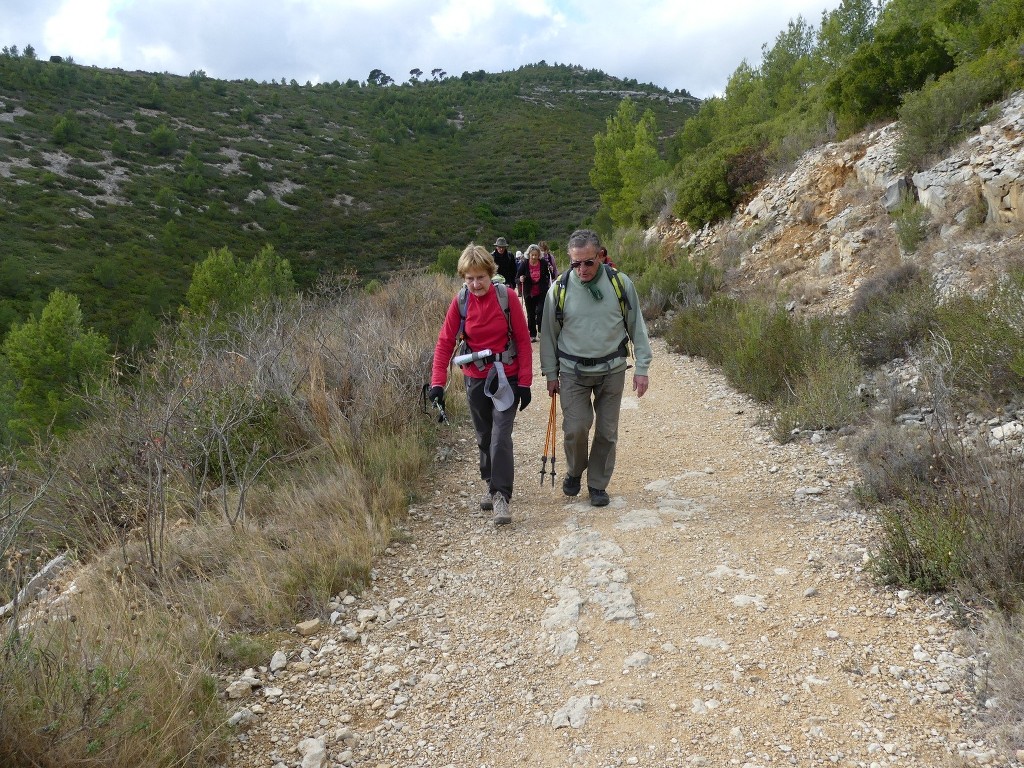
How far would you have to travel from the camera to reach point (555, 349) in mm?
4258

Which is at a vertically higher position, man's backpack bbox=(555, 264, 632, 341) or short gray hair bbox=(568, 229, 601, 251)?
short gray hair bbox=(568, 229, 601, 251)

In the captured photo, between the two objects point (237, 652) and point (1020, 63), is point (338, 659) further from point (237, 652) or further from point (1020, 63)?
point (1020, 63)

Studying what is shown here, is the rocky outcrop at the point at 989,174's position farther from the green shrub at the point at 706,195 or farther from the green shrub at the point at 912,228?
the green shrub at the point at 706,195

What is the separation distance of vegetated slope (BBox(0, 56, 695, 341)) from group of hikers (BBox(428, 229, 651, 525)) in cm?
2312

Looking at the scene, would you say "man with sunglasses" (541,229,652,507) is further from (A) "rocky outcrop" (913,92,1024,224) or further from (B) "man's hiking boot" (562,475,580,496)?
(A) "rocky outcrop" (913,92,1024,224)

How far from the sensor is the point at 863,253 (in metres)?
10.1

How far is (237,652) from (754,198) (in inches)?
582

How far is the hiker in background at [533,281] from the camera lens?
958 cm

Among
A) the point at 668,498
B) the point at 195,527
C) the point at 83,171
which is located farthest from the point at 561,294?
the point at 83,171

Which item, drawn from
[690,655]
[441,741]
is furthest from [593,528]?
[441,741]

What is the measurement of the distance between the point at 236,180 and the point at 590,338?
4771cm

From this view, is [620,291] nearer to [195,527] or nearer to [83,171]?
[195,527]

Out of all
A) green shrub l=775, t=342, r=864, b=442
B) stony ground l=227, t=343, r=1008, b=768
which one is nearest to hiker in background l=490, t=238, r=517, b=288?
green shrub l=775, t=342, r=864, b=442

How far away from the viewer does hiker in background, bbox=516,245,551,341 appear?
9.58 metres
